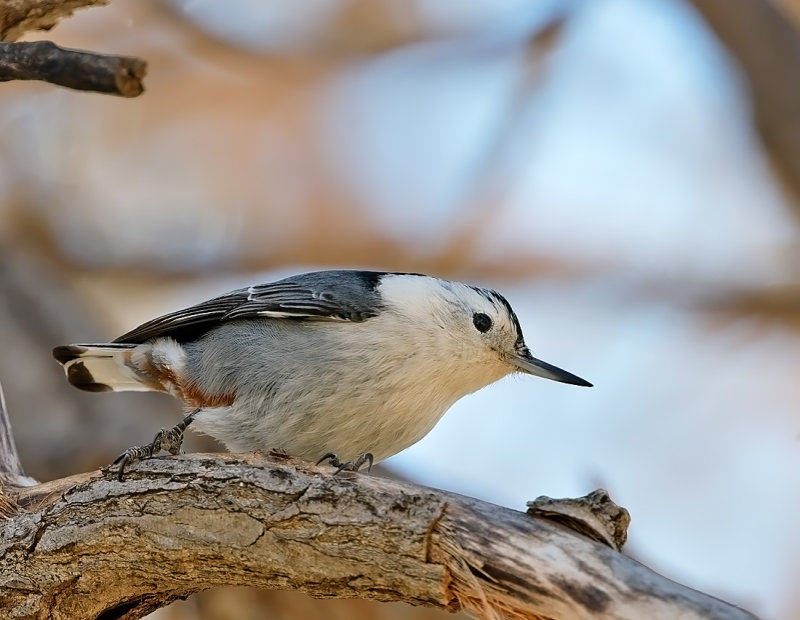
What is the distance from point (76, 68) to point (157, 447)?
787 mm

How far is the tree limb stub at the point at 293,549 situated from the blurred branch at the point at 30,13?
112 cm

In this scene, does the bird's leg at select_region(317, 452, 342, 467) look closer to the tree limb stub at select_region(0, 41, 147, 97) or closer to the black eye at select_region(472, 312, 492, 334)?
the black eye at select_region(472, 312, 492, 334)

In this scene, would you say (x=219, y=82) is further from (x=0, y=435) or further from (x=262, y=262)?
(x=0, y=435)

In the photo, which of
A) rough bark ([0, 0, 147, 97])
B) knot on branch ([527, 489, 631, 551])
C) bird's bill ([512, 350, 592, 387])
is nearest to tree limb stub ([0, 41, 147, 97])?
rough bark ([0, 0, 147, 97])

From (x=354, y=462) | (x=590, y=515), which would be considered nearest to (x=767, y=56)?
(x=354, y=462)

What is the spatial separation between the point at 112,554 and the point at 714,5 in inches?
99.0

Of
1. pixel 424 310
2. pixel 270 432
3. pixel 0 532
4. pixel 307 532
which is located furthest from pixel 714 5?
pixel 0 532

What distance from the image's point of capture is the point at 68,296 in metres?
4.08

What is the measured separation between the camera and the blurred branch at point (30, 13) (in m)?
2.28

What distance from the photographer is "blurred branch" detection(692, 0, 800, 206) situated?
3.04m

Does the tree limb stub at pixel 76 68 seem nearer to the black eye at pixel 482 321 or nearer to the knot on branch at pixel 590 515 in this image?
the knot on branch at pixel 590 515

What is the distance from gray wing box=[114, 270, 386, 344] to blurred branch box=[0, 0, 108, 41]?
77 cm

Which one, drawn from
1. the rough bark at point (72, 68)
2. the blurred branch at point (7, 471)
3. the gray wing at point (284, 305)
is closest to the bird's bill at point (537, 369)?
the gray wing at point (284, 305)

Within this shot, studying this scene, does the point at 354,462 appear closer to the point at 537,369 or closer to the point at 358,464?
the point at 358,464
